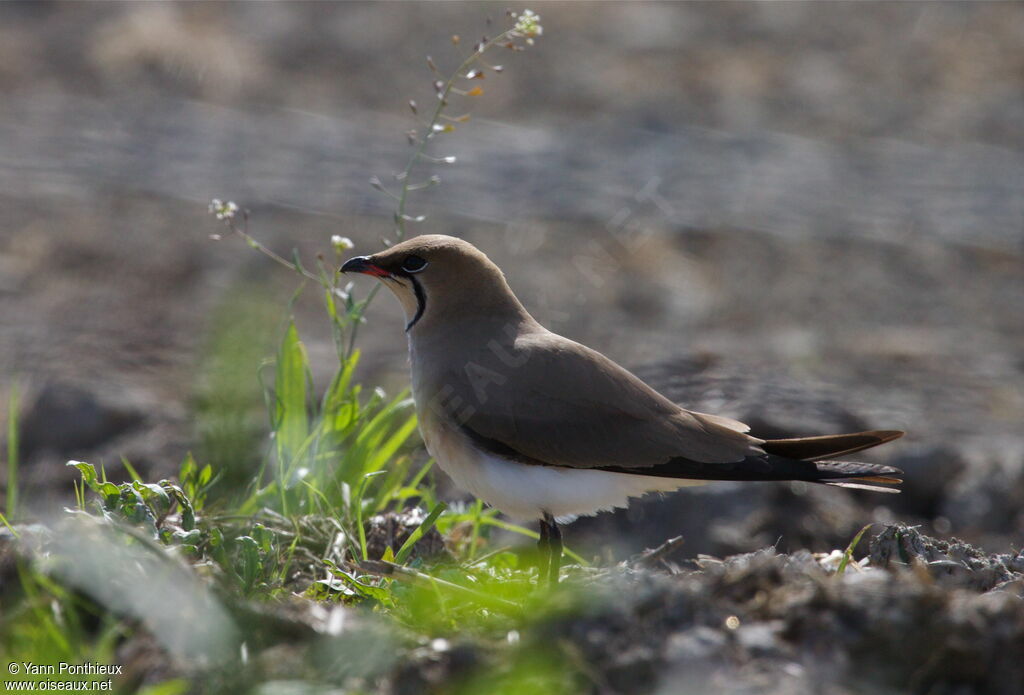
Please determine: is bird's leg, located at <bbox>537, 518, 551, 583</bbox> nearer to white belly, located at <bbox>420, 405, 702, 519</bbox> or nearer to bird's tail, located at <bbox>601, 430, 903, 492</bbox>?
white belly, located at <bbox>420, 405, 702, 519</bbox>

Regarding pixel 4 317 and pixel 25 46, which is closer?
pixel 4 317

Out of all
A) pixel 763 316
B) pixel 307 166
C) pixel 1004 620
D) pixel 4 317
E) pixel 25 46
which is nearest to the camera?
pixel 1004 620

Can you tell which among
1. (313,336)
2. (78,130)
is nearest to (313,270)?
(313,336)

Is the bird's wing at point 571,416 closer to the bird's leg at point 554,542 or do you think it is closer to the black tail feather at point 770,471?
the black tail feather at point 770,471

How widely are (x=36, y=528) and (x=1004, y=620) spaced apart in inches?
93.5

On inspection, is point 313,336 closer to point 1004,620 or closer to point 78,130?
point 78,130

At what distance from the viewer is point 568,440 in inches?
157

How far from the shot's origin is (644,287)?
360 inches

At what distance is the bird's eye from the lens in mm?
4332

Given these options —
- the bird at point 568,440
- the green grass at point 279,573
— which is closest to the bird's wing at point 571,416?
the bird at point 568,440

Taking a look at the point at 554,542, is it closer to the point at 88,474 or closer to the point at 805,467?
the point at 805,467

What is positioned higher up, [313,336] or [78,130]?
[78,130]

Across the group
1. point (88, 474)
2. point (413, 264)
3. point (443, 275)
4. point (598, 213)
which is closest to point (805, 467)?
point (443, 275)

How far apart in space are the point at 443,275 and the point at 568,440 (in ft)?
2.50
